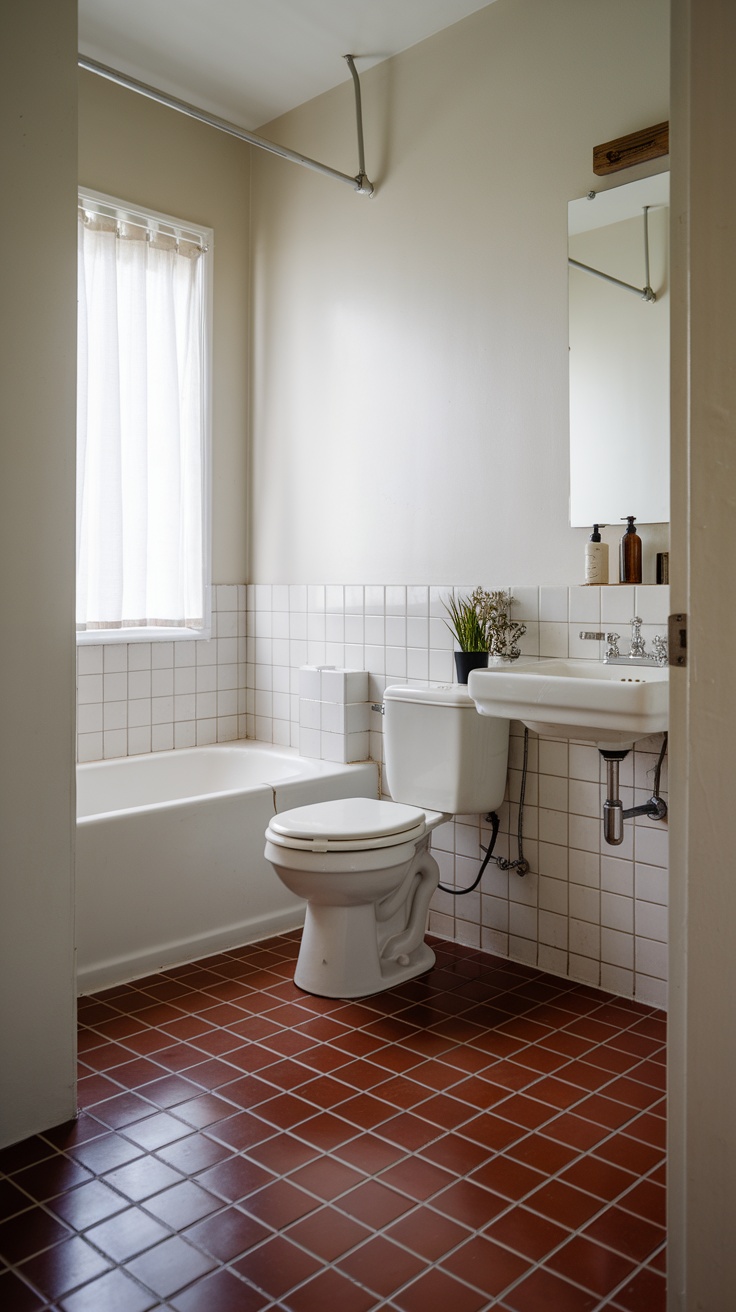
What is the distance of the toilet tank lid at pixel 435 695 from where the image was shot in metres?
2.75

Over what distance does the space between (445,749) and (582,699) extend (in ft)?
2.22

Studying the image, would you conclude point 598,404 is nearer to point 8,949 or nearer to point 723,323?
point 723,323

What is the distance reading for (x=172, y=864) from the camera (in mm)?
2834

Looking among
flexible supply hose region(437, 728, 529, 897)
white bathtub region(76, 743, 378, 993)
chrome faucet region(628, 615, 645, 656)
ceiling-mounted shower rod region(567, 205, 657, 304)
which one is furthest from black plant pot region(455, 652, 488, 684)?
ceiling-mounted shower rod region(567, 205, 657, 304)

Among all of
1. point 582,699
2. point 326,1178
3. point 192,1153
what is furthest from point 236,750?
point 326,1178

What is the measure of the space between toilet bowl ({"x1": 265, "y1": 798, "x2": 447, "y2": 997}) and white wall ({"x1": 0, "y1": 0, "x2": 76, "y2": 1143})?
2.24 ft

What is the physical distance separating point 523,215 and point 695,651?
6.75 feet

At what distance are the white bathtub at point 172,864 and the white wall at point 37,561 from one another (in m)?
0.65

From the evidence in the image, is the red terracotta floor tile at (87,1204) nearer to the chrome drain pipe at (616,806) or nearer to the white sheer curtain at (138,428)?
the chrome drain pipe at (616,806)

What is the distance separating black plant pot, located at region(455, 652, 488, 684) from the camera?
9.34 ft

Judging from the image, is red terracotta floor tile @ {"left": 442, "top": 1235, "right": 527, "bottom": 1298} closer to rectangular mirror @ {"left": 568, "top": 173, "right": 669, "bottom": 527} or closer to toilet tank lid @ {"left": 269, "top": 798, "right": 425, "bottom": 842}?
toilet tank lid @ {"left": 269, "top": 798, "right": 425, "bottom": 842}

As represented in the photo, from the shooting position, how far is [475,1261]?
1.59 meters

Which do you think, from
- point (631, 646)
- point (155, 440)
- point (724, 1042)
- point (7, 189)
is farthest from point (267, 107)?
point (724, 1042)

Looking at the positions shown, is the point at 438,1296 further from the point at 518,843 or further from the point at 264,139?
the point at 264,139
